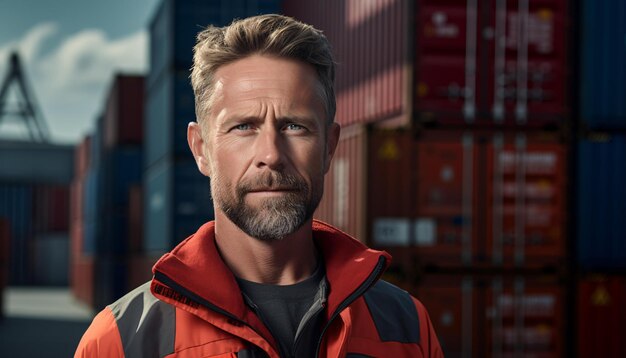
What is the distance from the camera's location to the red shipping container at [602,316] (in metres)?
11.5

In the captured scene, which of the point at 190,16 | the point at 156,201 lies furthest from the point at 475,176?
the point at 156,201

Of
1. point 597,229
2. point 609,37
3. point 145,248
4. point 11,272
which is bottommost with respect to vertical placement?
point 11,272

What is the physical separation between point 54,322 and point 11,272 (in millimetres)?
29806

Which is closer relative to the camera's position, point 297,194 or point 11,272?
point 297,194

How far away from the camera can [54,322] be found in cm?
2659

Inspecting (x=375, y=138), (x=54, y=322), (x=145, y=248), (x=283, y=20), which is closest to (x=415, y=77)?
(x=375, y=138)

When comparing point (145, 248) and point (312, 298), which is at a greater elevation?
point (312, 298)

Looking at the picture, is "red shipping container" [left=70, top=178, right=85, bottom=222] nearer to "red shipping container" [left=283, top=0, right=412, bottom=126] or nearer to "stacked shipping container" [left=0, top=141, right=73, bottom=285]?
"stacked shipping container" [left=0, top=141, right=73, bottom=285]

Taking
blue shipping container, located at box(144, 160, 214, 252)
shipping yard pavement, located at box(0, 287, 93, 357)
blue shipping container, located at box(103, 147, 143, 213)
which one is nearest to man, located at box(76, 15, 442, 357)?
shipping yard pavement, located at box(0, 287, 93, 357)

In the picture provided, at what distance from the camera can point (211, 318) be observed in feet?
8.34

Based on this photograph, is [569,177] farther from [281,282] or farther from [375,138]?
[281,282]

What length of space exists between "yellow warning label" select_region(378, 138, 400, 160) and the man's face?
839 centimetres

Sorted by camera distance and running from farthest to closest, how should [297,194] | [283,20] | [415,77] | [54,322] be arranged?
[54,322], [415,77], [283,20], [297,194]

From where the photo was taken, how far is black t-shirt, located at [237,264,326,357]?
262 centimetres
